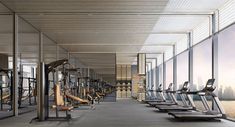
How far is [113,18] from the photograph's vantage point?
11.5m

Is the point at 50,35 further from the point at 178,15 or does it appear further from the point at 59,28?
the point at 178,15

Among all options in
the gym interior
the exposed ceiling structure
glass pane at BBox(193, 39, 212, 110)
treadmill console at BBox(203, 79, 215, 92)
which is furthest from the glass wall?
treadmill console at BBox(203, 79, 215, 92)

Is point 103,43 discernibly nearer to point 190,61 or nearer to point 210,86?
point 190,61

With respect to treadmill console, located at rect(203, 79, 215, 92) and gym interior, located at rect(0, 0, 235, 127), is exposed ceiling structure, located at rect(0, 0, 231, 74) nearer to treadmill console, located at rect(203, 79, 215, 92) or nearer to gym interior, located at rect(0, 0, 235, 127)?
gym interior, located at rect(0, 0, 235, 127)

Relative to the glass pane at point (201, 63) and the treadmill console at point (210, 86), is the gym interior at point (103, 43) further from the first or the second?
the glass pane at point (201, 63)

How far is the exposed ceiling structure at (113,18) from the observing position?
9.69m

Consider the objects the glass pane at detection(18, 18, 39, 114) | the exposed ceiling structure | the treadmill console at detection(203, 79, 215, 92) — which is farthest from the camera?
the glass pane at detection(18, 18, 39, 114)

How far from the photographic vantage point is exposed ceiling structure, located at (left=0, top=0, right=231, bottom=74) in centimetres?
969

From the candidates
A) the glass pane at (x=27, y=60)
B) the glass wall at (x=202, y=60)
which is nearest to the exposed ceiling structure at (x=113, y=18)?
the glass pane at (x=27, y=60)

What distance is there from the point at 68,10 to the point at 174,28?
5.16m

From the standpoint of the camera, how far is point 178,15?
37.4 ft

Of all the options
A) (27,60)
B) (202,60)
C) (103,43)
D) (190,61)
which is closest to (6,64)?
(27,60)

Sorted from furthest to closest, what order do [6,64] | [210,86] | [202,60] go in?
[202,60]
[6,64]
[210,86]

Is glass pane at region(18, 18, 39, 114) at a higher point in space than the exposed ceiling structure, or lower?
lower
